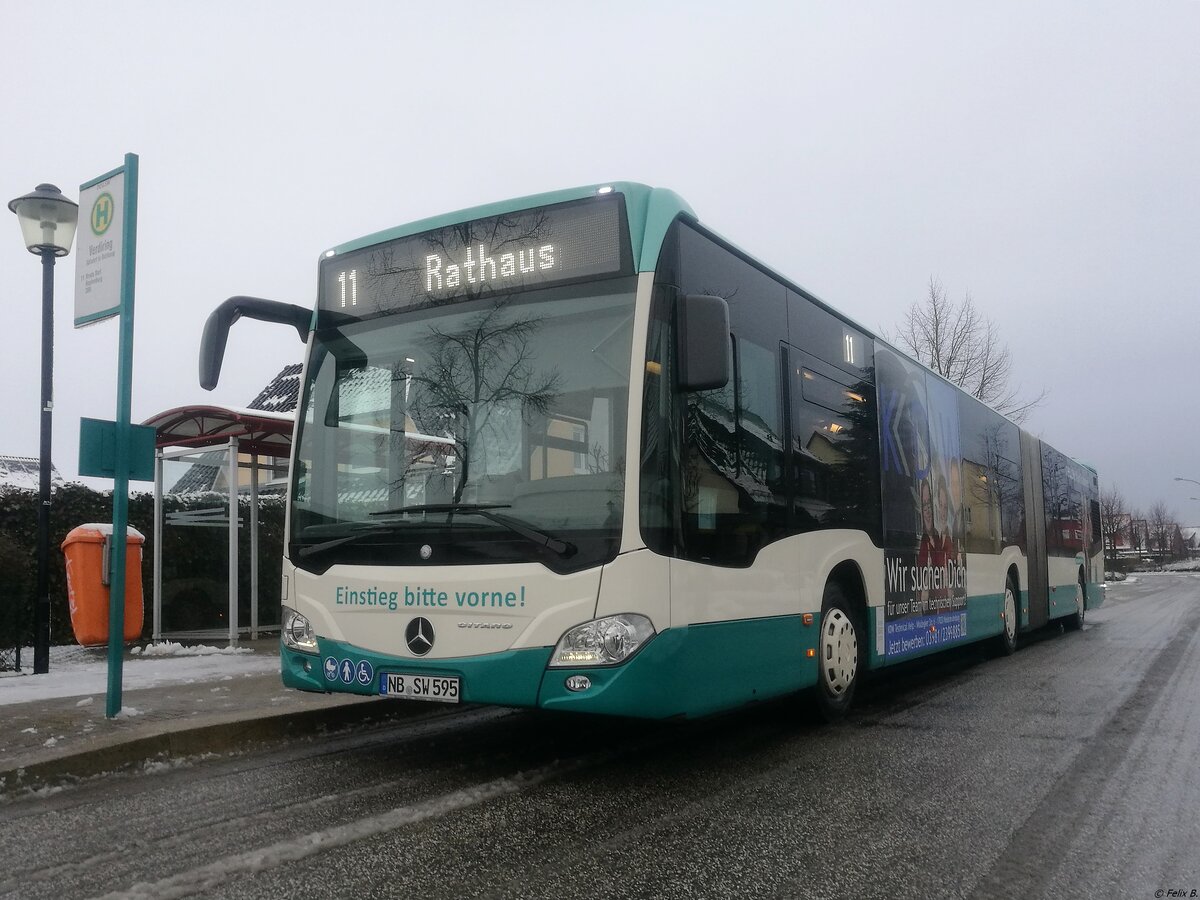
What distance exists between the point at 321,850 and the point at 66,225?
23.7 ft

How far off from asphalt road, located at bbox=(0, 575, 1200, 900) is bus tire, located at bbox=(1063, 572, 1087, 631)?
9592mm

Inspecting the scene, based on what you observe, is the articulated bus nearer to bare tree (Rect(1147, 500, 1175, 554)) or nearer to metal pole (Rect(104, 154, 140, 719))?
metal pole (Rect(104, 154, 140, 719))

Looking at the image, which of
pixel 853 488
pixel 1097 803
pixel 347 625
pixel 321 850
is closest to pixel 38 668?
pixel 347 625

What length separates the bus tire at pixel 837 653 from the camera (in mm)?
6777

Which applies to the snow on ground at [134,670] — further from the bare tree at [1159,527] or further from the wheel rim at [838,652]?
the bare tree at [1159,527]

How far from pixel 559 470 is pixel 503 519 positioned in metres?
0.36

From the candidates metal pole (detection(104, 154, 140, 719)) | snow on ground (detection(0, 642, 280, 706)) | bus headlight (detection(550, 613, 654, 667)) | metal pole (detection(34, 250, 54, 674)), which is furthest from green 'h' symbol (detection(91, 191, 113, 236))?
bus headlight (detection(550, 613, 654, 667))

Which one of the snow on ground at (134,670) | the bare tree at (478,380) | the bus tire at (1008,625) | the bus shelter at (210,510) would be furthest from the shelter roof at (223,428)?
the bus tire at (1008,625)

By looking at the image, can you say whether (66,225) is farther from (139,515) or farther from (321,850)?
(321,850)

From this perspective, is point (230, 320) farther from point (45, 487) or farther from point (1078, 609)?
point (1078, 609)

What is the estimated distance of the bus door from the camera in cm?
1312

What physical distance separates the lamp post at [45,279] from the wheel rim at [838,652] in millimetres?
6560

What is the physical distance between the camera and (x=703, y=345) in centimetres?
505

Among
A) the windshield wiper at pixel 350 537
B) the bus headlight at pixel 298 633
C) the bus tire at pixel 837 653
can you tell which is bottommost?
the bus tire at pixel 837 653
